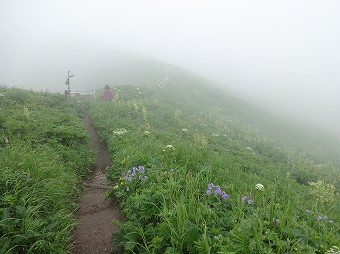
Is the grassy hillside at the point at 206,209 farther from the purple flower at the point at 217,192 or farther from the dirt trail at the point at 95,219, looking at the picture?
the dirt trail at the point at 95,219

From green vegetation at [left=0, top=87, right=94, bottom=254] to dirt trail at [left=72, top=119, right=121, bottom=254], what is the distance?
28 centimetres

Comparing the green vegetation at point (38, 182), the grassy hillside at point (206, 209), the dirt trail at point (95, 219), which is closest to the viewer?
the grassy hillside at point (206, 209)

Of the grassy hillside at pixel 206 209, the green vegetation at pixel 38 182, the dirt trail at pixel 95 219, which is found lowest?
the dirt trail at pixel 95 219

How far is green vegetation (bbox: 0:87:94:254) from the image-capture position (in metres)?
3.94

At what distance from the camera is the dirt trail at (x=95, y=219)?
5.00m

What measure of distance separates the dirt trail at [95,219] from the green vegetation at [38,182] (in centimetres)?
28

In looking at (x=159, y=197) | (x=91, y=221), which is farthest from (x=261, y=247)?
(x=91, y=221)

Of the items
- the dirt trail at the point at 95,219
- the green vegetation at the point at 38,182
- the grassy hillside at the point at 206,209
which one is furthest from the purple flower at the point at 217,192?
the green vegetation at the point at 38,182

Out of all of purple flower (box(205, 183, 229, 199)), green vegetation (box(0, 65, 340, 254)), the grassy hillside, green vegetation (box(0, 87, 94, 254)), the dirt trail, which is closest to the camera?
the grassy hillside

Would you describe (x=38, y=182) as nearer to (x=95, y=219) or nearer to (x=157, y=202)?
(x=95, y=219)

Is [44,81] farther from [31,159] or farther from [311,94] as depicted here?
Result: [311,94]

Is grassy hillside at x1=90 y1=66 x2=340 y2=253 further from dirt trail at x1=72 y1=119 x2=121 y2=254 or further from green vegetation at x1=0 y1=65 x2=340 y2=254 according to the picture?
dirt trail at x1=72 y1=119 x2=121 y2=254

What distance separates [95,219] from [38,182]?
58.0 inches

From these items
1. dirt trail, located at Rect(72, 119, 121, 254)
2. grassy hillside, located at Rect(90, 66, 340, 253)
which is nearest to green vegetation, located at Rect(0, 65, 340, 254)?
grassy hillside, located at Rect(90, 66, 340, 253)
